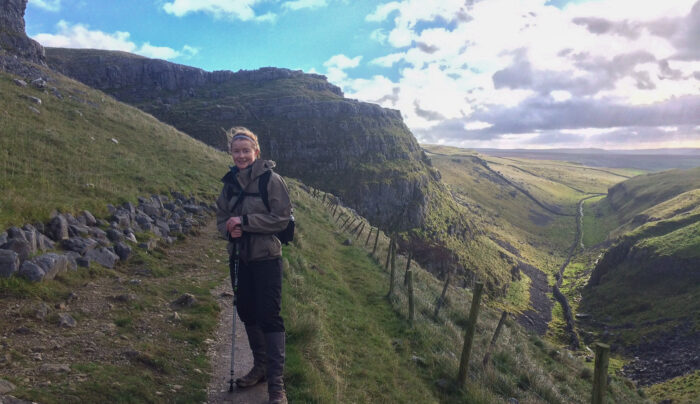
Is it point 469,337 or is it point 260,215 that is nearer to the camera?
point 260,215

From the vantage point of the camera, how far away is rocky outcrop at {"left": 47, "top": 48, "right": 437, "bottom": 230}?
105 m

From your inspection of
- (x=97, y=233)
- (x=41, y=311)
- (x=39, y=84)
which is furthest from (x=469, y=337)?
(x=39, y=84)

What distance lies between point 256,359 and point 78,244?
23.2ft

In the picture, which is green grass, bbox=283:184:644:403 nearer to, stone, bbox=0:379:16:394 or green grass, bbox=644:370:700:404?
stone, bbox=0:379:16:394

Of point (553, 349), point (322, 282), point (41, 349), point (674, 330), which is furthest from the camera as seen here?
point (674, 330)

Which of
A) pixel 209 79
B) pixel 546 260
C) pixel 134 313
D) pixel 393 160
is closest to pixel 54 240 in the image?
pixel 134 313

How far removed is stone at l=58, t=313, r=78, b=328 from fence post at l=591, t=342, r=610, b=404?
10.8 metres

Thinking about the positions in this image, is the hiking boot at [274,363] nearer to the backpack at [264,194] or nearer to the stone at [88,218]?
the backpack at [264,194]

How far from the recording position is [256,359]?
238 inches

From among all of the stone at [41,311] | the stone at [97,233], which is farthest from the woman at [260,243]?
the stone at [97,233]

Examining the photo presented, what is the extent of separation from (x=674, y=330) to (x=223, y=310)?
Result: 287 feet

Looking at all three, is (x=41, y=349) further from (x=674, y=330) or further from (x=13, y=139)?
(x=674, y=330)

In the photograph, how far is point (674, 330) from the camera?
66.2 m

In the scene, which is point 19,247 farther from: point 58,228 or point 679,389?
point 679,389
